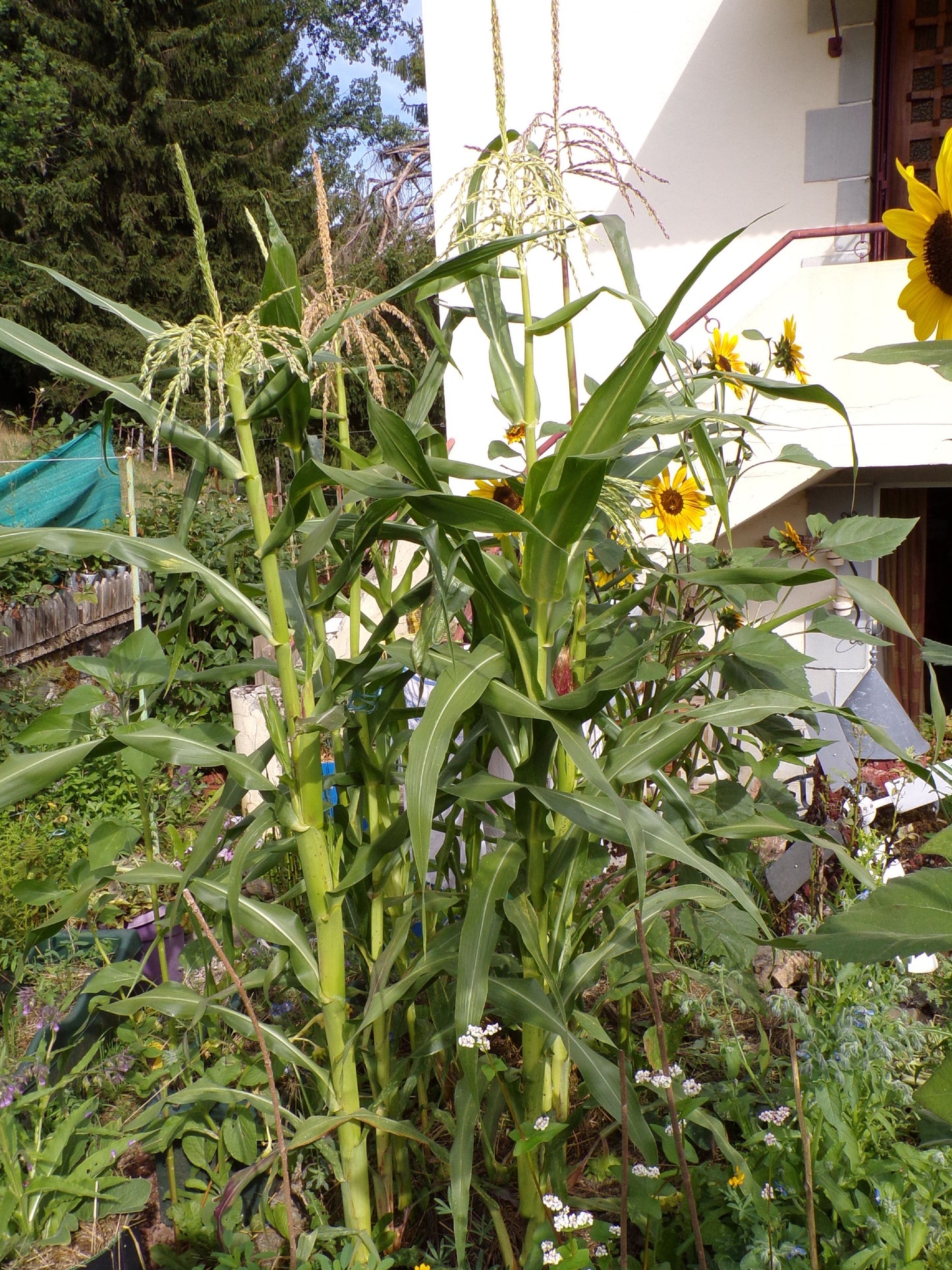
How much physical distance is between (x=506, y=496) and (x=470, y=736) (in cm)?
50

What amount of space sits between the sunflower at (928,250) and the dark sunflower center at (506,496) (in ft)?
2.87

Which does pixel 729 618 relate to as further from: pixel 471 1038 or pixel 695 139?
pixel 695 139

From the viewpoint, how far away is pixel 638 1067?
1613 mm

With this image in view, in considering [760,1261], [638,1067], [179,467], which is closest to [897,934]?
[760,1261]

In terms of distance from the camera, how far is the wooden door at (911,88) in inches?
176

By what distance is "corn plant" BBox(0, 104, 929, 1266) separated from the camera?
3.49 feet

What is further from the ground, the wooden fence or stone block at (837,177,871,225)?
stone block at (837,177,871,225)

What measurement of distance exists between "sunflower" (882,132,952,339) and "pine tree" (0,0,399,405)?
42.8 ft

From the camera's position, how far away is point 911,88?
14.9ft

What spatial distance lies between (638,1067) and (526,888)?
58cm

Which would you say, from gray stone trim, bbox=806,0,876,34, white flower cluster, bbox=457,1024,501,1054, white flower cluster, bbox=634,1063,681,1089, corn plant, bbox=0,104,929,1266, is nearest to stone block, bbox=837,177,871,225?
gray stone trim, bbox=806,0,876,34

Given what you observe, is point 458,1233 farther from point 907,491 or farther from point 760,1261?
point 907,491

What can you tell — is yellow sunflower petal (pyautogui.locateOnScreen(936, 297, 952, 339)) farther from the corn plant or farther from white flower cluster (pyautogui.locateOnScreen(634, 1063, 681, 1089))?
white flower cluster (pyautogui.locateOnScreen(634, 1063, 681, 1089))

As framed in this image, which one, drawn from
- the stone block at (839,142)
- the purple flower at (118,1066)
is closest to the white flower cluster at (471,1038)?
the purple flower at (118,1066)
